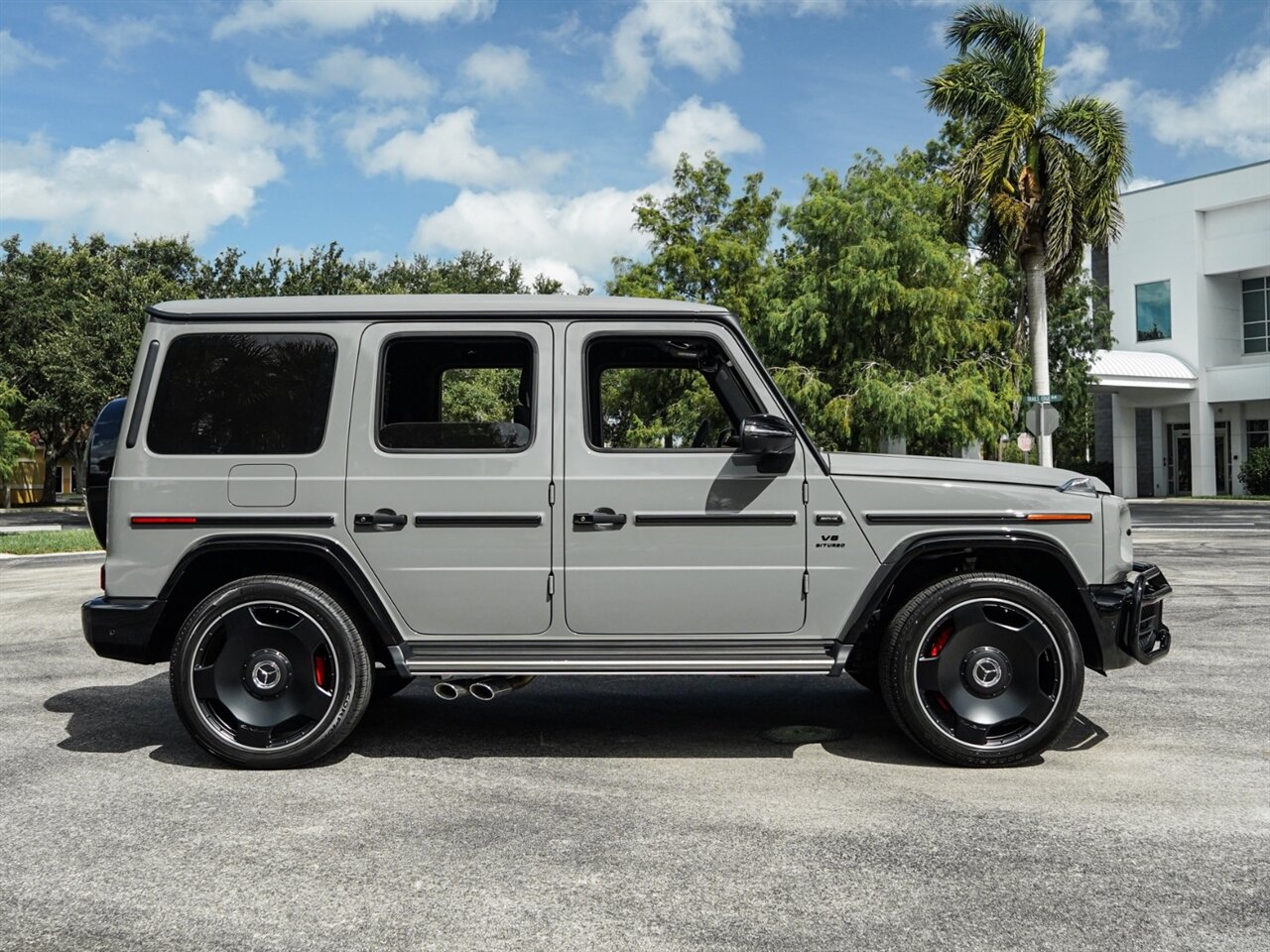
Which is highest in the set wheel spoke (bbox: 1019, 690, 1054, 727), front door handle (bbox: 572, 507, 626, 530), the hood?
the hood

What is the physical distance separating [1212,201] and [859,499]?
4544 cm

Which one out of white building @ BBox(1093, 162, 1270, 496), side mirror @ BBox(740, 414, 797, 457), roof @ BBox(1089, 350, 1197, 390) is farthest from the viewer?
white building @ BBox(1093, 162, 1270, 496)

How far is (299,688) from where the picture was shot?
5.08 meters

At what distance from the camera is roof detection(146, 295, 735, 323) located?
5.16 m

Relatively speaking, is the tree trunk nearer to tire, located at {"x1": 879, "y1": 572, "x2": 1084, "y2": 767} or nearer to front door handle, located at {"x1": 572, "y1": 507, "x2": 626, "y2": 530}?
tire, located at {"x1": 879, "y1": 572, "x2": 1084, "y2": 767}

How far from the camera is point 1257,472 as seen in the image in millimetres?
42719

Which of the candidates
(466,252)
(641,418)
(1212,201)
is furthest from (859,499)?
(466,252)

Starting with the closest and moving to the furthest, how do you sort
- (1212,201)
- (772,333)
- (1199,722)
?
(1199,722)
(772,333)
(1212,201)

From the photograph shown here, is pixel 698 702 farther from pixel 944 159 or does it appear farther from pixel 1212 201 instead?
pixel 1212 201

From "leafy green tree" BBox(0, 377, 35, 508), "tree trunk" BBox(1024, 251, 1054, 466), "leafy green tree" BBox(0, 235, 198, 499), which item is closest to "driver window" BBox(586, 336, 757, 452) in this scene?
"tree trunk" BBox(1024, 251, 1054, 466)

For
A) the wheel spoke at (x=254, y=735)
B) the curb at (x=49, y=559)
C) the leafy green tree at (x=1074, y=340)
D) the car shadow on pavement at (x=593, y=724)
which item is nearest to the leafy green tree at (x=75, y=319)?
the curb at (x=49, y=559)

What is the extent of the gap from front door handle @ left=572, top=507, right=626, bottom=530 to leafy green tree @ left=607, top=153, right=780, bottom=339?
71.7 ft

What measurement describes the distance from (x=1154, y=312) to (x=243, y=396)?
47240 millimetres

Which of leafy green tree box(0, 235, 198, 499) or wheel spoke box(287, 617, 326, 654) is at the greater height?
leafy green tree box(0, 235, 198, 499)
